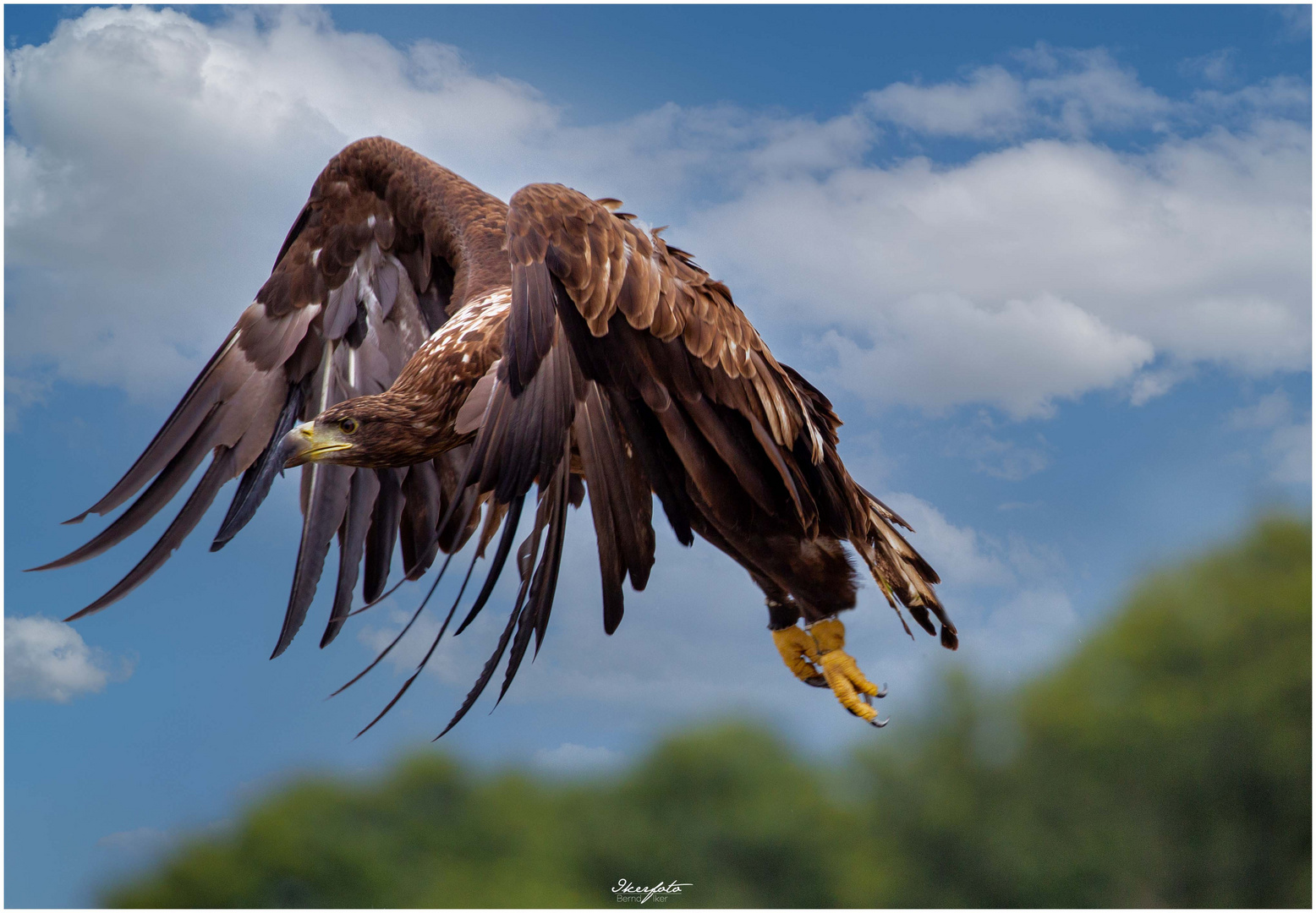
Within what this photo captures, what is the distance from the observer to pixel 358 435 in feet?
10.8

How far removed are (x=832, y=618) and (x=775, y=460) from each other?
819 mm

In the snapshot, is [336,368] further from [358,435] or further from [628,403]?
[628,403]

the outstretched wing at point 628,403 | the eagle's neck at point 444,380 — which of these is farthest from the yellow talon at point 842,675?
the eagle's neck at point 444,380

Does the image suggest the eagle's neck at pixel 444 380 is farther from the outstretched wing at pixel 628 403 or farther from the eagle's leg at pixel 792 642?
the eagle's leg at pixel 792 642

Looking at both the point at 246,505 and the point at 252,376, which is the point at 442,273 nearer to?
the point at 252,376

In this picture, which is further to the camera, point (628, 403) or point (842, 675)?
point (842, 675)

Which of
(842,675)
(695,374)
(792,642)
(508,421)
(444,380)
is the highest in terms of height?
(444,380)

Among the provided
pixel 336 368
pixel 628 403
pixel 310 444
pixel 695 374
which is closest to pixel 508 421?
pixel 628 403

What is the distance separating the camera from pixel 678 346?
3.04 m

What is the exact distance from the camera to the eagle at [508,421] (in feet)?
9.27

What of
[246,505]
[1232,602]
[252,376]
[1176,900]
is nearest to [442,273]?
[252,376]

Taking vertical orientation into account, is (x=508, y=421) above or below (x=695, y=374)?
below

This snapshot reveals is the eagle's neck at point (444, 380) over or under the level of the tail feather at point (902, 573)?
over

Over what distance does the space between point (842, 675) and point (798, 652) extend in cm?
23
